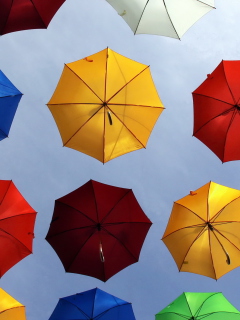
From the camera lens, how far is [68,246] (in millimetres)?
13219

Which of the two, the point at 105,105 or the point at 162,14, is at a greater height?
the point at 162,14

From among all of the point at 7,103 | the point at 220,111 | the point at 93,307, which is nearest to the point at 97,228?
the point at 93,307

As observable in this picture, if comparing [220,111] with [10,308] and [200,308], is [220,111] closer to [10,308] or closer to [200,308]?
[200,308]

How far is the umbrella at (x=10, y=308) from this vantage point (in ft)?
41.6

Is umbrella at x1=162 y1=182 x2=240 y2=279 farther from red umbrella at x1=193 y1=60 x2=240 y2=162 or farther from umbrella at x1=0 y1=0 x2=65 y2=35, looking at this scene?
umbrella at x1=0 y1=0 x2=65 y2=35

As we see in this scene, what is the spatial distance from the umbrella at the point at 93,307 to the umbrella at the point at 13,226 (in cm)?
203

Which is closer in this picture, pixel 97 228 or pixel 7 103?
pixel 7 103

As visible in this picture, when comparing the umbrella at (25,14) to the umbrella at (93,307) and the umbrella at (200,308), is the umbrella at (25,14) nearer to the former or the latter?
the umbrella at (93,307)

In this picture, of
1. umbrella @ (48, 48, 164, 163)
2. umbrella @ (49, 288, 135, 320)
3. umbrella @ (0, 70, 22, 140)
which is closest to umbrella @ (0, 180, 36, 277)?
umbrella @ (0, 70, 22, 140)

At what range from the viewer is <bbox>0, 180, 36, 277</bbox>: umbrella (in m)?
12.8

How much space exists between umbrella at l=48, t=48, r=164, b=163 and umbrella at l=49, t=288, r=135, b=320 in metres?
4.45

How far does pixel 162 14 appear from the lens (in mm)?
12594

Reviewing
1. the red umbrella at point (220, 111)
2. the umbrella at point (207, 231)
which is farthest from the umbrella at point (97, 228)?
the red umbrella at point (220, 111)

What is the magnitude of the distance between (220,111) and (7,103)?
6256 mm
